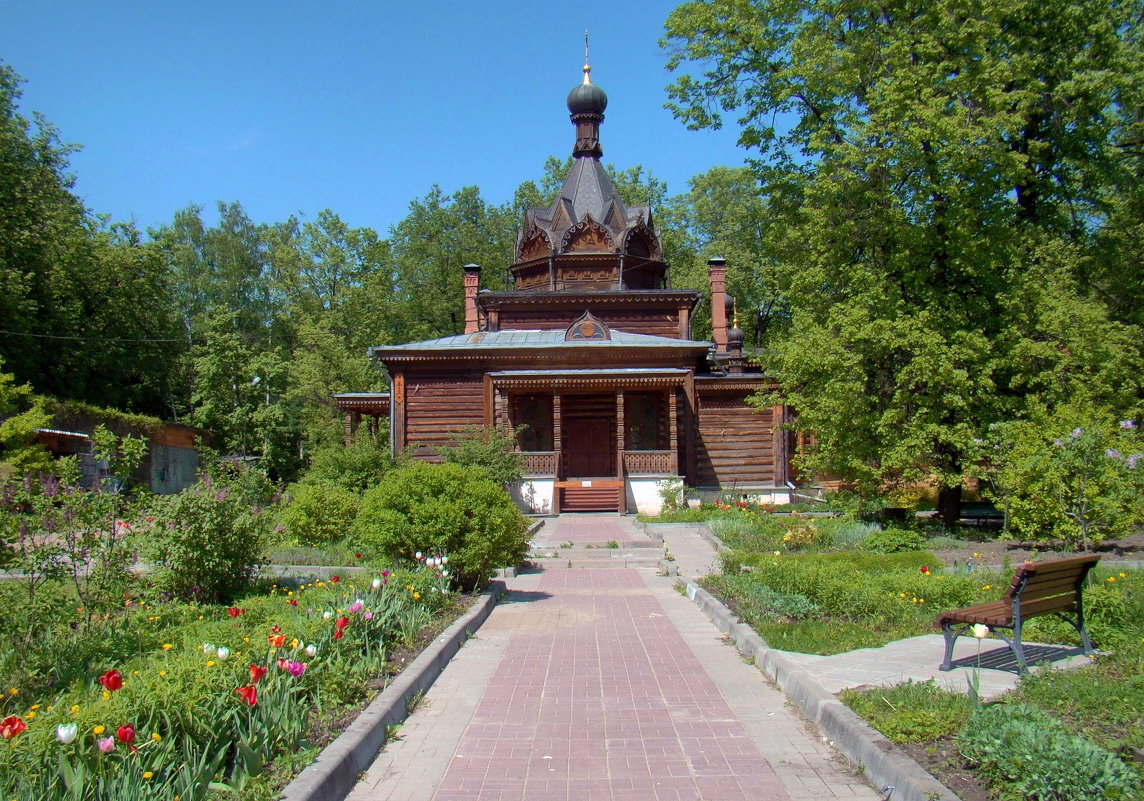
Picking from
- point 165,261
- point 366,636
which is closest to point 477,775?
point 366,636

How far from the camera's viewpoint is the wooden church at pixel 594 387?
83.6 feet

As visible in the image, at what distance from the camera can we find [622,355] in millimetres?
27328

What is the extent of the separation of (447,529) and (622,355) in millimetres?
17092

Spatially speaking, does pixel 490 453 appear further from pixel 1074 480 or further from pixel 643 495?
pixel 1074 480

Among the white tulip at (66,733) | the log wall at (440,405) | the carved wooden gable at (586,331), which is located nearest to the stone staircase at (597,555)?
the log wall at (440,405)

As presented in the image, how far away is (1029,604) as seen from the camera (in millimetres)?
6727

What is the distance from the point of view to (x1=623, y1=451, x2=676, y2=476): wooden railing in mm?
25391

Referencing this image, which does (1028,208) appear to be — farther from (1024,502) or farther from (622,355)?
(622,355)

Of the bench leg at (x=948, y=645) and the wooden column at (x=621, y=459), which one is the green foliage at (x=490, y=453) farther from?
the bench leg at (x=948, y=645)

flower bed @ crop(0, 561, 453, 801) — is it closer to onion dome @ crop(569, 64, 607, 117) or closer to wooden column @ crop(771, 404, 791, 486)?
wooden column @ crop(771, 404, 791, 486)

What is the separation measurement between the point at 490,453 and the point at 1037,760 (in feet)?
63.3

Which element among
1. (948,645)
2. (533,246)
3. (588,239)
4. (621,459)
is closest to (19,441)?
(621,459)

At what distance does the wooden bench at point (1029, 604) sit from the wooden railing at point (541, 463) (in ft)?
59.6

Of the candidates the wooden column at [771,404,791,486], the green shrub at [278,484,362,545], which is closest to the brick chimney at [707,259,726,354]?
the wooden column at [771,404,791,486]
